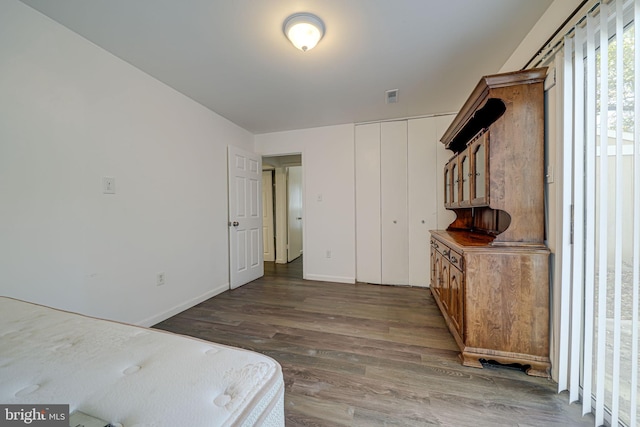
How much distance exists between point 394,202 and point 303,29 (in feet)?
7.90

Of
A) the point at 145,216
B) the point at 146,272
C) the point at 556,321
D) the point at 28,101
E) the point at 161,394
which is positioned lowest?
the point at 556,321

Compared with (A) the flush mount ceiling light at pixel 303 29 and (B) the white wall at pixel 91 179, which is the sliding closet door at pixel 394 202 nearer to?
(A) the flush mount ceiling light at pixel 303 29

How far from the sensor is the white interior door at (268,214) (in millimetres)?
5055

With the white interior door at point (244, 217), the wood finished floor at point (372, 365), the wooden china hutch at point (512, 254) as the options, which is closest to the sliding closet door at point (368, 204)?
the wood finished floor at point (372, 365)

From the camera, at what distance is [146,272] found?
220 centimetres

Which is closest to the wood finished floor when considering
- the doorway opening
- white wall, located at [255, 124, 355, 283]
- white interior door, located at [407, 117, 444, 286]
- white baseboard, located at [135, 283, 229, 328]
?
white baseboard, located at [135, 283, 229, 328]

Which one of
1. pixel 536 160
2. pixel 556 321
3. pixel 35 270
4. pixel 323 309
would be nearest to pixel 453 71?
pixel 536 160

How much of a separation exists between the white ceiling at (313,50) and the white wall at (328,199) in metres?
0.85

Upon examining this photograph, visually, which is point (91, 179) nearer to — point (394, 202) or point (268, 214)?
point (394, 202)

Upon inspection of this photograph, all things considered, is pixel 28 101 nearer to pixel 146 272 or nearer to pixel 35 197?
pixel 35 197

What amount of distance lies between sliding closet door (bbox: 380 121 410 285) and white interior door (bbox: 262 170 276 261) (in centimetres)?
259

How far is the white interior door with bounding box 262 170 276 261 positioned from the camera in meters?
5.05

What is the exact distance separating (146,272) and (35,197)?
99cm

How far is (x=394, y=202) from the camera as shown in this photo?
3.37 m
